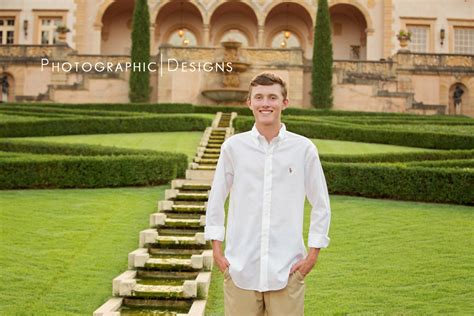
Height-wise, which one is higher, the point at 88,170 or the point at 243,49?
the point at 243,49

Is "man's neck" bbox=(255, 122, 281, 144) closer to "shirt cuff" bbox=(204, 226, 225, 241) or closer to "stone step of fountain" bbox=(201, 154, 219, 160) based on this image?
"shirt cuff" bbox=(204, 226, 225, 241)

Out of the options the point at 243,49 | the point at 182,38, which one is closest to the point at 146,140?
the point at 243,49

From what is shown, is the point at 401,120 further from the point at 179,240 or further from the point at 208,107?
the point at 179,240

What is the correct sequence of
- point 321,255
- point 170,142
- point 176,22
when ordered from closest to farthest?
point 321,255 < point 170,142 < point 176,22

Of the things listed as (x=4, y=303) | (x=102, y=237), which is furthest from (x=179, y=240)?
(x=4, y=303)

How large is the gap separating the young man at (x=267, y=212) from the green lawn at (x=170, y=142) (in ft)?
36.3

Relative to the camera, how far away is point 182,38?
3709 cm

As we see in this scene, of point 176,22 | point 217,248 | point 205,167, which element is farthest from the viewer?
point 176,22

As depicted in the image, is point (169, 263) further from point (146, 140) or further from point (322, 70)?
point (322, 70)

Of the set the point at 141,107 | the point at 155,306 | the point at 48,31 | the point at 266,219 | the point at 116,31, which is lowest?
the point at 155,306

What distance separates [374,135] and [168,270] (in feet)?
39.6

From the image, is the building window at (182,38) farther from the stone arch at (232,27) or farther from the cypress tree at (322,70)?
the cypress tree at (322,70)

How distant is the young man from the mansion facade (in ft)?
74.3

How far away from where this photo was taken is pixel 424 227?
879 centimetres
